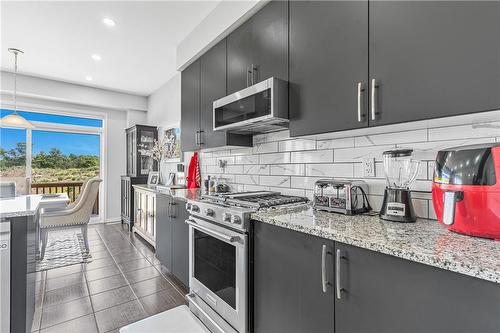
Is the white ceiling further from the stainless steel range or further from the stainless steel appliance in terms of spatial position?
the stainless steel range

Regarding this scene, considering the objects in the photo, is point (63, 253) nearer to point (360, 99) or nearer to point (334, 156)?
point (334, 156)

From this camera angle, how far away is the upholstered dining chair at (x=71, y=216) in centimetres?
323

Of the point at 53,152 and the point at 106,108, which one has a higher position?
the point at 106,108

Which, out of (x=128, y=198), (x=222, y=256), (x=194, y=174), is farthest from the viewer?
(x=128, y=198)

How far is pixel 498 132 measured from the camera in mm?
1145

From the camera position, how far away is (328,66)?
1.45m

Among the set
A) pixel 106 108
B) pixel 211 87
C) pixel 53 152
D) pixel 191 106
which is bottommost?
pixel 53 152

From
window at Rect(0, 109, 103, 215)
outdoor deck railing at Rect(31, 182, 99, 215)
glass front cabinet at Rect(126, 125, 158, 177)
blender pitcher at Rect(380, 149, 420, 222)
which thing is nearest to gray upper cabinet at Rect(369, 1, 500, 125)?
blender pitcher at Rect(380, 149, 420, 222)

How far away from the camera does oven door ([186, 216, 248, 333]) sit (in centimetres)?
157

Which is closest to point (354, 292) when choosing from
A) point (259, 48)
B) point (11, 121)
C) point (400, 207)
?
point (400, 207)

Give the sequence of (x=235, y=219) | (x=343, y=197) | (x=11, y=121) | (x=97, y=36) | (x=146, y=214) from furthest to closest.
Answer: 1. (x=146, y=214)
2. (x=11, y=121)
3. (x=97, y=36)
4. (x=235, y=219)
5. (x=343, y=197)

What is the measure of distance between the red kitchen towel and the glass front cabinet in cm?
178

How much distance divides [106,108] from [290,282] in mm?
5659

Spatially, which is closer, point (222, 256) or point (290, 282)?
point (290, 282)
